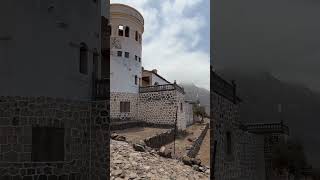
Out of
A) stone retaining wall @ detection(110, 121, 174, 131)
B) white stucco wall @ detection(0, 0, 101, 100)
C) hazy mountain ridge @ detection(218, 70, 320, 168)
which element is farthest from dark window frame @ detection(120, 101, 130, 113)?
hazy mountain ridge @ detection(218, 70, 320, 168)

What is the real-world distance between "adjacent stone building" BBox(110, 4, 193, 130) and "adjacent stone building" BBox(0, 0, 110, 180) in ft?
51.4

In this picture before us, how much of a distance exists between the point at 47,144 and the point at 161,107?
58.7 feet

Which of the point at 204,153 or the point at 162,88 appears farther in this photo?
the point at 162,88

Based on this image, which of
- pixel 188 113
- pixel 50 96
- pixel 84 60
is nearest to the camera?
pixel 50 96

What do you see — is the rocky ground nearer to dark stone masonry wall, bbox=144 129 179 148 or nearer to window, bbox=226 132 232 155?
dark stone masonry wall, bbox=144 129 179 148

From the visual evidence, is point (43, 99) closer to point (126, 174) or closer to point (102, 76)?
point (102, 76)

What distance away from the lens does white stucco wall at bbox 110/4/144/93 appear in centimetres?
2738

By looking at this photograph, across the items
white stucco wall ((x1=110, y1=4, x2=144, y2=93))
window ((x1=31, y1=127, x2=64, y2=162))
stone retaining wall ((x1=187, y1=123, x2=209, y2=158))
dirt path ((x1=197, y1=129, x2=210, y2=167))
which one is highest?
white stucco wall ((x1=110, y1=4, x2=144, y2=93))

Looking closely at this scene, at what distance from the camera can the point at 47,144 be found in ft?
33.3

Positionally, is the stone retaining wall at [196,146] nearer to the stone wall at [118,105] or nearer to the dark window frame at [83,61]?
the stone wall at [118,105]

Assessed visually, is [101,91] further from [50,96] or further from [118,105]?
[118,105]

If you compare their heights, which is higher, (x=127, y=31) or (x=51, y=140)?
(x=127, y=31)

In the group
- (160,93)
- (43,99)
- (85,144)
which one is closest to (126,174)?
(85,144)

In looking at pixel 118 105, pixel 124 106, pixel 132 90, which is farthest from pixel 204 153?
pixel 132 90
